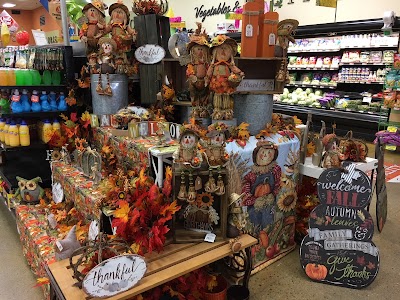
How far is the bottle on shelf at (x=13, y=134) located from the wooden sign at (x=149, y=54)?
130cm

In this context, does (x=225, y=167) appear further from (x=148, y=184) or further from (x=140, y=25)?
(x=140, y=25)

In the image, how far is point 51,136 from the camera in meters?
3.20

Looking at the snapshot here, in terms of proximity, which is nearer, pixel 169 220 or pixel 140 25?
pixel 169 220

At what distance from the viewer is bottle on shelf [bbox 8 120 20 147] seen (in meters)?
3.22

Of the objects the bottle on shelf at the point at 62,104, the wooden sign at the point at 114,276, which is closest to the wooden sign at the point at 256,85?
the wooden sign at the point at 114,276

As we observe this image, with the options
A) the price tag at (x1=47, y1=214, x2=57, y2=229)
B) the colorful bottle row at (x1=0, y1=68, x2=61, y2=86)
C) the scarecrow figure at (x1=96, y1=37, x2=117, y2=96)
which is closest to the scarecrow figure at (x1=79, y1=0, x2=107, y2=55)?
the scarecrow figure at (x1=96, y1=37, x2=117, y2=96)

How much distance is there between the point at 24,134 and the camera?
129 inches

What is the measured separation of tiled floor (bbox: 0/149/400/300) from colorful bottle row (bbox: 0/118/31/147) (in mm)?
907

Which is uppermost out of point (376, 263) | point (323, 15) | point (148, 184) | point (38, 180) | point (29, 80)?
point (323, 15)

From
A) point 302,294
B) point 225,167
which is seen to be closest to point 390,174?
point 302,294

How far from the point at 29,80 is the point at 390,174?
444 cm

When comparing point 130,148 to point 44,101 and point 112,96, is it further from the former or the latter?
point 44,101

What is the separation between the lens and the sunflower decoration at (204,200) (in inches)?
73.5

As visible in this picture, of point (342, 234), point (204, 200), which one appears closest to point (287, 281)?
point (342, 234)
